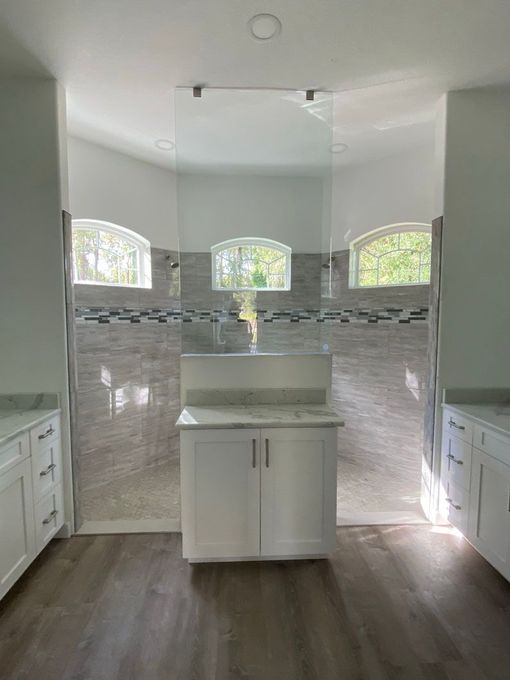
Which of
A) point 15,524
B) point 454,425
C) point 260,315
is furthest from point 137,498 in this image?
point 454,425

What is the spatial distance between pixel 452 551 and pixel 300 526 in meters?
1.01

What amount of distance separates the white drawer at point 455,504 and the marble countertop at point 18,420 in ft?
8.39

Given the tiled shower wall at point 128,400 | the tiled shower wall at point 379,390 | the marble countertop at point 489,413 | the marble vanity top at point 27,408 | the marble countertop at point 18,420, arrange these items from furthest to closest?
the tiled shower wall at point 379,390
the tiled shower wall at point 128,400
the marble vanity top at point 27,408
the marble countertop at point 489,413
the marble countertop at point 18,420

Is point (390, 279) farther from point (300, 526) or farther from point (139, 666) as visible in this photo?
point (139, 666)

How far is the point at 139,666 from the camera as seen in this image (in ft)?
5.03

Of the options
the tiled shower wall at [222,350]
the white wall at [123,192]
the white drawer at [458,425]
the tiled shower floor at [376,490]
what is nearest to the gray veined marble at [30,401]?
the tiled shower wall at [222,350]

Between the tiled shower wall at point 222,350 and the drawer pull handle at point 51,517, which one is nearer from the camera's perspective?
the drawer pull handle at point 51,517

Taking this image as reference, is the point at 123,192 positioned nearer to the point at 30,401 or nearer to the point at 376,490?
the point at 30,401

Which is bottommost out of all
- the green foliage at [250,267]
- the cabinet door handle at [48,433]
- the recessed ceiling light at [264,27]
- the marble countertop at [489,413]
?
the cabinet door handle at [48,433]

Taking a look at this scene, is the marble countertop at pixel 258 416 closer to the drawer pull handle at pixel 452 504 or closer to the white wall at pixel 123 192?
the drawer pull handle at pixel 452 504

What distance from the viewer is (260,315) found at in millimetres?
3051

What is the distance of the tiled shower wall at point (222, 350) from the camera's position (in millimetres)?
2891

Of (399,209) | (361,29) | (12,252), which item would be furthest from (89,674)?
(399,209)

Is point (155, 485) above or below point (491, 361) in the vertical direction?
below
